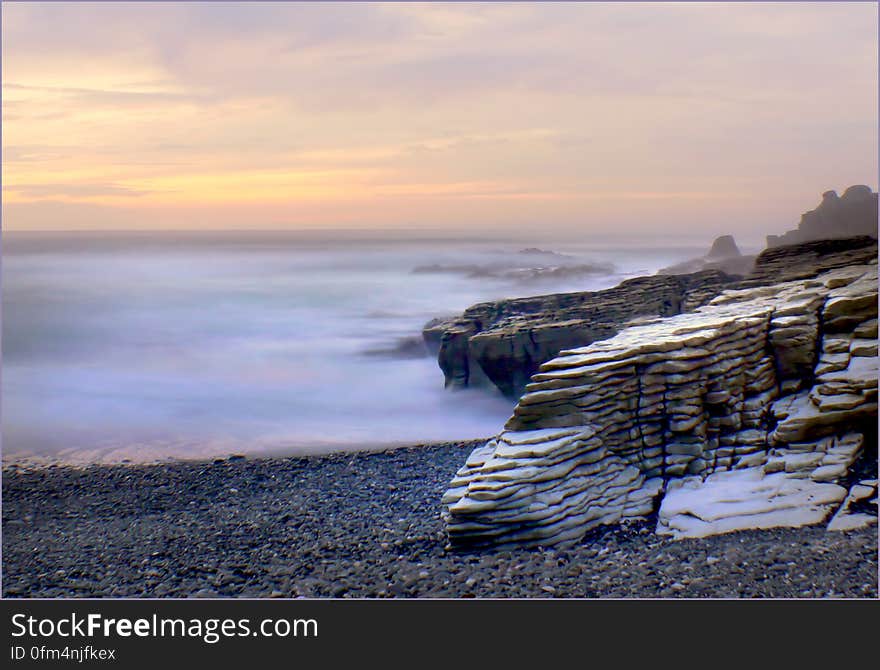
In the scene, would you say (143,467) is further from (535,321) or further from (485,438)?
(535,321)

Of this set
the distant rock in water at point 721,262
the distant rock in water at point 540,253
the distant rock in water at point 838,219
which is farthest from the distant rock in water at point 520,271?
the distant rock in water at point 838,219

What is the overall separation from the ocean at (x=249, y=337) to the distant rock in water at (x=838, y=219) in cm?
58

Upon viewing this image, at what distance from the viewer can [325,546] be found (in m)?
3.72

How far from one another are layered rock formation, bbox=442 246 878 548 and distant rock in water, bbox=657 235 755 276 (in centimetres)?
39

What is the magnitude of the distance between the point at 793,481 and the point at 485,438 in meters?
1.73

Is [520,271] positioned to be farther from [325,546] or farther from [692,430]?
[325,546]

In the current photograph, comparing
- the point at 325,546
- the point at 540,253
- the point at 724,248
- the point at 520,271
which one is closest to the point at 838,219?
the point at 724,248

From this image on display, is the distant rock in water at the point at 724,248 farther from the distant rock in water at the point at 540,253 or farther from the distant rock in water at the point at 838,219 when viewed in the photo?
the distant rock in water at the point at 540,253

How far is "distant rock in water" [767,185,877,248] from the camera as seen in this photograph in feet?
14.3

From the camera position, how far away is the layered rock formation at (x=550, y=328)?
4766 millimetres

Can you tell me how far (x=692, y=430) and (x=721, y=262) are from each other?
1.25 meters

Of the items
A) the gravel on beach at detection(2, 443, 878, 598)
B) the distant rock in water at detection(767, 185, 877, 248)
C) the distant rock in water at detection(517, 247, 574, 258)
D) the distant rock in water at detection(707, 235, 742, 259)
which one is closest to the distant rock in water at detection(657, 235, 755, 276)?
the distant rock in water at detection(707, 235, 742, 259)

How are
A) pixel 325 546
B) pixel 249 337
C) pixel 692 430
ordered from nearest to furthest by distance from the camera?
1. pixel 325 546
2. pixel 692 430
3. pixel 249 337

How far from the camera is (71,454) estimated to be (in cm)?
448
